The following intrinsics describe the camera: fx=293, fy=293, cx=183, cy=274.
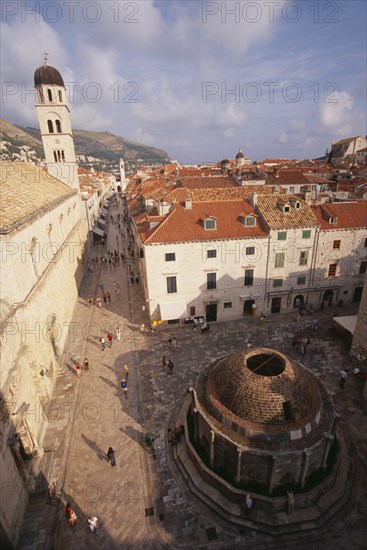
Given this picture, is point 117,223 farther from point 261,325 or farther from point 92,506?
point 92,506

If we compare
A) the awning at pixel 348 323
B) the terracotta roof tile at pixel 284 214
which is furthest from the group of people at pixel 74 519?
the terracotta roof tile at pixel 284 214

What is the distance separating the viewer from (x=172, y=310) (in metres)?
28.0

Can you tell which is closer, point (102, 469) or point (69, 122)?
point (102, 469)

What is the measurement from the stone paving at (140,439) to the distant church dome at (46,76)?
92.2ft

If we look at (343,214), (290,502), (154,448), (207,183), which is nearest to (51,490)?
(154,448)

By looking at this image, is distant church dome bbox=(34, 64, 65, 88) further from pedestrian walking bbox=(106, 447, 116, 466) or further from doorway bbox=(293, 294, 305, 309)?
pedestrian walking bbox=(106, 447, 116, 466)

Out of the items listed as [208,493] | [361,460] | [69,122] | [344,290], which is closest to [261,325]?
[344,290]

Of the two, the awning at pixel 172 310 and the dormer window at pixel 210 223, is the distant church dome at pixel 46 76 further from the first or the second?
the awning at pixel 172 310

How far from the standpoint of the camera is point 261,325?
2919 cm

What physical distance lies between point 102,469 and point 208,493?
5912mm

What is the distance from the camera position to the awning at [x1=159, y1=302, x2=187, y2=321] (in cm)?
2775

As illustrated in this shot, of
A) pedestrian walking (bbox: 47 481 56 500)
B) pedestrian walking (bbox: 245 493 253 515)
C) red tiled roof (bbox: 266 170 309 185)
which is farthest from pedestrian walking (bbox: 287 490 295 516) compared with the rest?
red tiled roof (bbox: 266 170 309 185)

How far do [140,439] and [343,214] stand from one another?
28.5m

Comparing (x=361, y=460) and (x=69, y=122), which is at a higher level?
(x=69, y=122)
